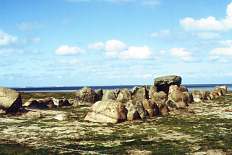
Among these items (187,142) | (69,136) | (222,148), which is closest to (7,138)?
(69,136)

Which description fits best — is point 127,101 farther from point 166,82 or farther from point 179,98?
point 166,82

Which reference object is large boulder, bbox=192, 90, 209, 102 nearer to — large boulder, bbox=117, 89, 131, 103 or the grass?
large boulder, bbox=117, 89, 131, 103

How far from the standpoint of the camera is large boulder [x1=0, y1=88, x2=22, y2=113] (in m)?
76.1

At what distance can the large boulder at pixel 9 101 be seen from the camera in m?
76.1

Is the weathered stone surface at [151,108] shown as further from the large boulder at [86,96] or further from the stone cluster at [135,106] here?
the large boulder at [86,96]

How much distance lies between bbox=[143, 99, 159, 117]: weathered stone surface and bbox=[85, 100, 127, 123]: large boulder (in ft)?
20.6

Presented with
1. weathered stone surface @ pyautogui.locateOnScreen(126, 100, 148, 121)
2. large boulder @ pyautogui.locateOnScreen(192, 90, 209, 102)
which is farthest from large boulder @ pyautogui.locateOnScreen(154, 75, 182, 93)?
weathered stone surface @ pyautogui.locateOnScreen(126, 100, 148, 121)

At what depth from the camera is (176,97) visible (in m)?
91.8

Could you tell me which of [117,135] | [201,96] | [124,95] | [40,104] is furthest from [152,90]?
[117,135]

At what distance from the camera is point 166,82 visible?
359 ft

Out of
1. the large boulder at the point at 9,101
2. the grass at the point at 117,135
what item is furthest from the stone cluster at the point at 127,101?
the grass at the point at 117,135

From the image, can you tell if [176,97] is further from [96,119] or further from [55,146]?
[55,146]

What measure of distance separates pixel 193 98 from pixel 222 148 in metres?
59.9

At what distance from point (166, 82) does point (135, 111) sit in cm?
4279
